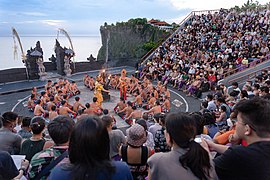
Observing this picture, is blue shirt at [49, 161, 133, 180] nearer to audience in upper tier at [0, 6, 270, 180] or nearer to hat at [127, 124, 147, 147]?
audience in upper tier at [0, 6, 270, 180]

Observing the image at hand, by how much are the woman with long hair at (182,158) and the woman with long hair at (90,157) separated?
35cm

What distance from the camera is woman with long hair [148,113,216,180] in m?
2.12

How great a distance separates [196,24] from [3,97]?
20473 millimetres

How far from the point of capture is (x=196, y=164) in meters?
2.12

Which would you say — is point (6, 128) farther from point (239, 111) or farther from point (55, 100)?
point (55, 100)

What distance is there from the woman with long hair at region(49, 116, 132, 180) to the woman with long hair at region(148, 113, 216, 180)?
0.35m

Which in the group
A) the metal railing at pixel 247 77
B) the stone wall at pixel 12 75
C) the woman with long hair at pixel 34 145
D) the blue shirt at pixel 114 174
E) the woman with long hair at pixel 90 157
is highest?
the woman with long hair at pixel 90 157

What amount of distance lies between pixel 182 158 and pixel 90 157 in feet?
2.67

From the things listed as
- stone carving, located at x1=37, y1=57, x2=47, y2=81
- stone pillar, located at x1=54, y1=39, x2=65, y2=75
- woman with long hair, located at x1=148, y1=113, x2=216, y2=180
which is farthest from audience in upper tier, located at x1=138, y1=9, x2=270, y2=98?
woman with long hair, located at x1=148, y1=113, x2=216, y2=180

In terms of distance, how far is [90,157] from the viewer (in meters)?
1.96

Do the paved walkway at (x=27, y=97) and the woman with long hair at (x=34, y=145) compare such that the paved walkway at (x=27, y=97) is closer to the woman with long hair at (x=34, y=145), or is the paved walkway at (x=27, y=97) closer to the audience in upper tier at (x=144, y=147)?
the audience in upper tier at (x=144, y=147)

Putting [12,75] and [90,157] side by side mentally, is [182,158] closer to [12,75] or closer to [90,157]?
[90,157]

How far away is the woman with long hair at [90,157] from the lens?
6.32ft

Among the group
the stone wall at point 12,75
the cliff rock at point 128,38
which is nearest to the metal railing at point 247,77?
the cliff rock at point 128,38
